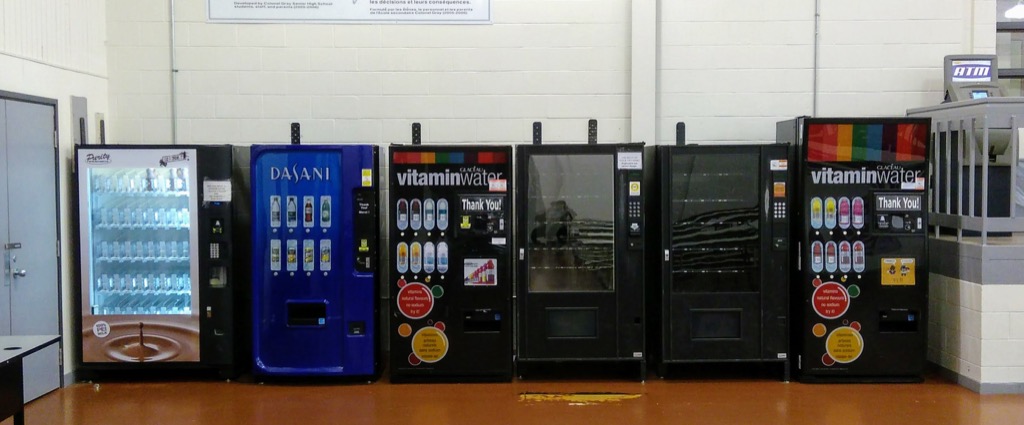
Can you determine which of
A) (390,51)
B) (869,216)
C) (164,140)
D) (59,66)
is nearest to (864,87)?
(869,216)

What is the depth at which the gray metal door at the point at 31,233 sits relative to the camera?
503cm

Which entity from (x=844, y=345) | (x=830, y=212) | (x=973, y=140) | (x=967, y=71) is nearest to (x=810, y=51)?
(x=967, y=71)

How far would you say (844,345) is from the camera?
5.51 m

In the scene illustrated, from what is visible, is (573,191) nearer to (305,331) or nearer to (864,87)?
(305,331)

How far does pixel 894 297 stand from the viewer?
5.50m

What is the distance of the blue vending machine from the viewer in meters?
5.54

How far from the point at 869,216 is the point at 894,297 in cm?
58

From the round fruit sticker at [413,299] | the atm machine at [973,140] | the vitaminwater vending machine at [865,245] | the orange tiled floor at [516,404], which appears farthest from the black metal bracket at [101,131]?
the atm machine at [973,140]

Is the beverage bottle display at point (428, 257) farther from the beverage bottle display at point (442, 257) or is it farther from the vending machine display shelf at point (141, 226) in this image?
the vending machine display shelf at point (141, 226)

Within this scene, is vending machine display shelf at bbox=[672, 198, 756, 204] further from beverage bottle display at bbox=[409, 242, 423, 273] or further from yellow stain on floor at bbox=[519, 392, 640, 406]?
beverage bottle display at bbox=[409, 242, 423, 273]

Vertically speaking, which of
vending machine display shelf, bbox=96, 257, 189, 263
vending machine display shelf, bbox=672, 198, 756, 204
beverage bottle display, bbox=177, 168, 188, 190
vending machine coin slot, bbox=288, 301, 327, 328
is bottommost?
vending machine coin slot, bbox=288, 301, 327, 328

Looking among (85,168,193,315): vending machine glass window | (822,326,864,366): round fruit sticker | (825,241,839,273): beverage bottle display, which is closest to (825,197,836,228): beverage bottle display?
(825,241,839,273): beverage bottle display

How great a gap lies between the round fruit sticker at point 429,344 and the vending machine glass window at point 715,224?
1.67 meters

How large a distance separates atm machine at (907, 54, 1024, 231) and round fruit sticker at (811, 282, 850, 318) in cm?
100
